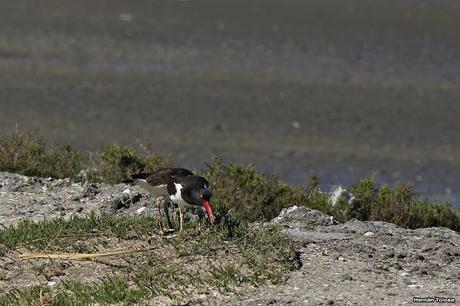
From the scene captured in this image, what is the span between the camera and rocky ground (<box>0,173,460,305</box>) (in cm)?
756

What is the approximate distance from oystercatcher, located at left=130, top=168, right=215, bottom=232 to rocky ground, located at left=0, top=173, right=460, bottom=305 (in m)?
0.67

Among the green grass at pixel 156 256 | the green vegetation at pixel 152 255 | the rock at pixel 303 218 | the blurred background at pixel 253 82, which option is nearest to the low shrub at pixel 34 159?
the blurred background at pixel 253 82

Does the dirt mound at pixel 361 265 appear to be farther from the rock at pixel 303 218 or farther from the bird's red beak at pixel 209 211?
Result: the bird's red beak at pixel 209 211

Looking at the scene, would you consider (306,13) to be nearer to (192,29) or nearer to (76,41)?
(192,29)

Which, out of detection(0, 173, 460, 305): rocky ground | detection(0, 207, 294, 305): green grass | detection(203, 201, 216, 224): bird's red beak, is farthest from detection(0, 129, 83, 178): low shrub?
detection(203, 201, 216, 224): bird's red beak

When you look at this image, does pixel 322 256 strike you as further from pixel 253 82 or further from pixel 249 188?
pixel 253 82

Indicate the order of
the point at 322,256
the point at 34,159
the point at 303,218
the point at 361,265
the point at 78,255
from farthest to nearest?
the point at 34,159 < the point at 303,218 < the point at 322,256 < the point at 361,265 < the point at 78,255

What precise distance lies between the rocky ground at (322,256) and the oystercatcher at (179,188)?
0.67 meters

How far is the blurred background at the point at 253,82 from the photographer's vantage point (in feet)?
54.2

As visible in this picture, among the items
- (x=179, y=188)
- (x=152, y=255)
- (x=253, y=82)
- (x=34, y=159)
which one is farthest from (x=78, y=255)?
(x=253, y=82)

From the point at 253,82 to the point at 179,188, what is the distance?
38.6 ft

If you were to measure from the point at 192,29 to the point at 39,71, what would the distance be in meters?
4.27

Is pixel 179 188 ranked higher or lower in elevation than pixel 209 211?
higher

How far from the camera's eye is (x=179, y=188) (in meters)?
8.30
